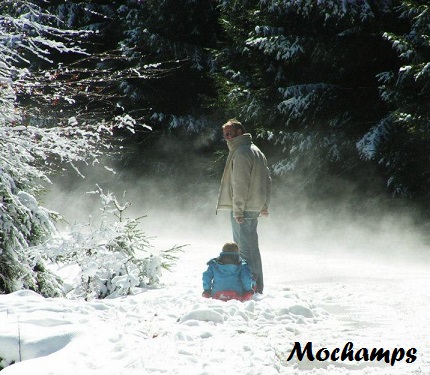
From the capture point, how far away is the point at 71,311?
503 cm

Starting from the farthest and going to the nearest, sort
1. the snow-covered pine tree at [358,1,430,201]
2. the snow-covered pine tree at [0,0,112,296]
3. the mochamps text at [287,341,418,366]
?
the snow-covered pine tree at [358,1,430,201]
the snow-covered pine tree at [0,0,112,296]
the mochamps text at [287,341,418,366]

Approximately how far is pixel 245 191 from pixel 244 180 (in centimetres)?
14

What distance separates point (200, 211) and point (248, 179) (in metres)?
13.0

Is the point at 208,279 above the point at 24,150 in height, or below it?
below

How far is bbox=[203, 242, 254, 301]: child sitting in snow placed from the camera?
6.66 m

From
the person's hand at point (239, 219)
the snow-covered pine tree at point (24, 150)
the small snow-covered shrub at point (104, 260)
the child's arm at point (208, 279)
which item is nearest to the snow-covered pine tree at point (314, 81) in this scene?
the person's hand at point (239, 219)

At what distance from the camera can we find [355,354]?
4.64m

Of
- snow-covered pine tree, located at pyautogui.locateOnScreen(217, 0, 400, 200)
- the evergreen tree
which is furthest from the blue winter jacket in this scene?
snow-covered pine tree, located at pyautogui.locateOnScreen(217, 0, 400, 200)

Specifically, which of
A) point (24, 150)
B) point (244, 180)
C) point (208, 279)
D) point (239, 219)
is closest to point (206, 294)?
point (208, 279)

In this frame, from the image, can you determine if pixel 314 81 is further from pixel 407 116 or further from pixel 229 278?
pixel 229 278

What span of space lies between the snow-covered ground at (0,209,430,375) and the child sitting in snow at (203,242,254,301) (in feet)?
0.78

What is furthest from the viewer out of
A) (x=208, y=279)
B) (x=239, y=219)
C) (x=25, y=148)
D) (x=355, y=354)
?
(x=239, y=219)

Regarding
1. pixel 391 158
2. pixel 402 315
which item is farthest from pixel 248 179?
pixel 391 158

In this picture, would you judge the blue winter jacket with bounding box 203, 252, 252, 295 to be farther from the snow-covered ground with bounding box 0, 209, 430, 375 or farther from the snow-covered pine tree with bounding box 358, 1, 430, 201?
the snow-covered pine tree with bounding box 358, 1, 430, 201
